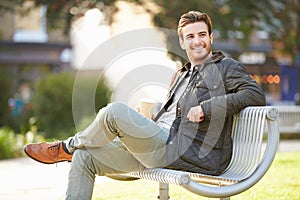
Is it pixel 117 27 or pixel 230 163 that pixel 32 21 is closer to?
pixel 117 27

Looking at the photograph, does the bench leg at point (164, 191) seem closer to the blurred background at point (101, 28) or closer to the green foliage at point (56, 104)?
the blurred background at point (101, 28)

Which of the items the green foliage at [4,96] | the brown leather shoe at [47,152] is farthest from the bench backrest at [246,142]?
the green foliage at [4,96]

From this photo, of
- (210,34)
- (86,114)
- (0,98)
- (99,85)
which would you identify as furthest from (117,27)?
(210,34)

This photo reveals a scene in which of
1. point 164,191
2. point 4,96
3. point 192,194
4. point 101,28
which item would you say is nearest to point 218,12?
point 101,28

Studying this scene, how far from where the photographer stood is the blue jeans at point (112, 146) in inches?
170

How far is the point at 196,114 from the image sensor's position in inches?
173

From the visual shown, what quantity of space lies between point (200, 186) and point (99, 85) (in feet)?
38.2

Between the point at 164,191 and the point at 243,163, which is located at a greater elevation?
the point at 243,163

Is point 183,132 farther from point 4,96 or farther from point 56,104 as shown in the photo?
point 4,96

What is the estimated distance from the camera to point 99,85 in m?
15.7

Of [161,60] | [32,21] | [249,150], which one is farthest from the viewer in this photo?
[32,21]

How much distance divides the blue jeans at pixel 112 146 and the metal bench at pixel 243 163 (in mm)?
138

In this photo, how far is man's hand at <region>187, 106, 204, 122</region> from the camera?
173 inches

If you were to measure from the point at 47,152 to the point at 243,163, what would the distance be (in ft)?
Result: 4.02
